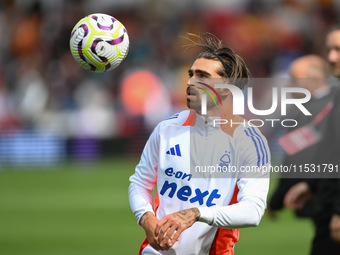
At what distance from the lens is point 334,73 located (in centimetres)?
594

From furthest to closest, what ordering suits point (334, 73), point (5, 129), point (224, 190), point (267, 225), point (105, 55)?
point (5, 129) → point (267, 225) → point (334, 73) → point (105, 55) → point (224, 190)

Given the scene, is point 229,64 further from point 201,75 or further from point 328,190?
point 328,190

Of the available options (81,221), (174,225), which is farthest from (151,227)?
(81,221)

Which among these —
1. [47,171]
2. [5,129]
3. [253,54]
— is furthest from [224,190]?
[253,54]

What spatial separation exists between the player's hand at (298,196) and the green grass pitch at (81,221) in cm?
321

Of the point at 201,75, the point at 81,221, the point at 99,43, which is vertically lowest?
the point at 81,221

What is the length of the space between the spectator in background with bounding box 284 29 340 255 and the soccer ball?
5.85 ft

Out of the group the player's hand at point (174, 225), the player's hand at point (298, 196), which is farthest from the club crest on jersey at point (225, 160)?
the player's hand at point (298, 196)

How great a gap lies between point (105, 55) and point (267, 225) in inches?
275

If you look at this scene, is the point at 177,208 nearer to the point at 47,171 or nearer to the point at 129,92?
Answer: the point at 47,171

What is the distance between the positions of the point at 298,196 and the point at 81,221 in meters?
6.10

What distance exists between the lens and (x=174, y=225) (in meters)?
4.08

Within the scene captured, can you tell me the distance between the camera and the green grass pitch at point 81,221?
940 cm

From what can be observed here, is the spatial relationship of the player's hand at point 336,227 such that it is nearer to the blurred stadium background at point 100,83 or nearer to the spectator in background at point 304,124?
the spectator in background at point 304,124
